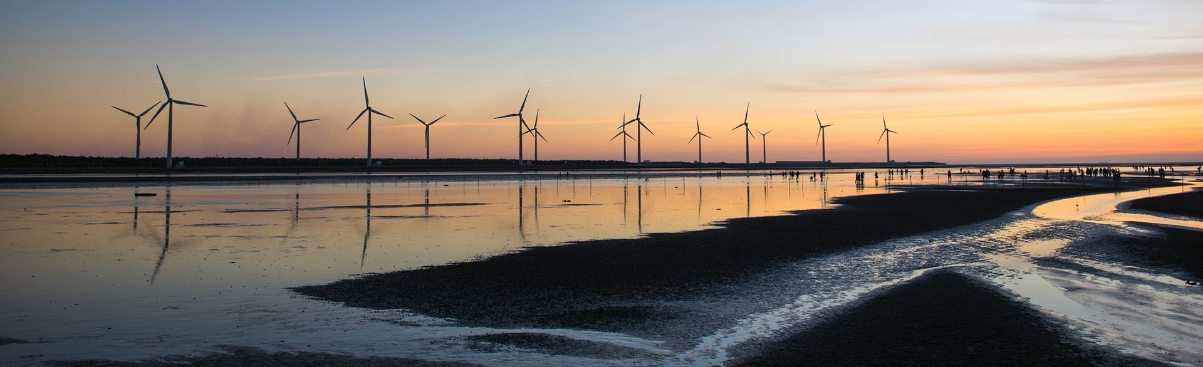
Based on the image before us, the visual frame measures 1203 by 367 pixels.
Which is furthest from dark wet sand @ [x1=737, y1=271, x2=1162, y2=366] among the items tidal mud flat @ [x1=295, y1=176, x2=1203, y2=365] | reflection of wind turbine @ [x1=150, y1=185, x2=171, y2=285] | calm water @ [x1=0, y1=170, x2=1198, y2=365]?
reflection of wind turbine @ [x1=150, y1=185, x2=171, y2=285]

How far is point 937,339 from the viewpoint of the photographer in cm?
1005

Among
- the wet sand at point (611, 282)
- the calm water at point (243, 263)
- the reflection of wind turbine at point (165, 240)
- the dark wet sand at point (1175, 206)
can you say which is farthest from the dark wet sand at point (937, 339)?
the dark wet sand at point (1175, 206)

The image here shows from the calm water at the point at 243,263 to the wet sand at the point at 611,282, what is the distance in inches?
32.1

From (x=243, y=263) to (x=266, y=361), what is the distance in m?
9.30

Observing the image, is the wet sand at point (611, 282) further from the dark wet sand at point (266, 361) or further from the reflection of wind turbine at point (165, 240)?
the reflection of wind turbine at point (165, 240)

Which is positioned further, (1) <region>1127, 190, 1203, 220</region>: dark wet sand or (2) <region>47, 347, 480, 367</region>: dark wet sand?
(1) <region>1127, 190, 1203, 220</region>: dark wet sand

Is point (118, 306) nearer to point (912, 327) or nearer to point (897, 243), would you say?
point (912, 327)

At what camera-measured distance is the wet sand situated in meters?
11.6

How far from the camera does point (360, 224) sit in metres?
27.7

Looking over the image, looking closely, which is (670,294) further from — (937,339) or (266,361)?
(266,361)

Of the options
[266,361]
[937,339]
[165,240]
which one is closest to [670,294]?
[937,339]

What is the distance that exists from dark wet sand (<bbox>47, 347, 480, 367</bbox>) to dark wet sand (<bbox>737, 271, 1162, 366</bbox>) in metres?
4.22

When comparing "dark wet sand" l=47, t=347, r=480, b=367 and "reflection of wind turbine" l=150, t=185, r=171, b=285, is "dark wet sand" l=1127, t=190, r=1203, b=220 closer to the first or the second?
"dark wet sand" l=47, t=347, r=480, b=367

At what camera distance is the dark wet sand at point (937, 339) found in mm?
9102
